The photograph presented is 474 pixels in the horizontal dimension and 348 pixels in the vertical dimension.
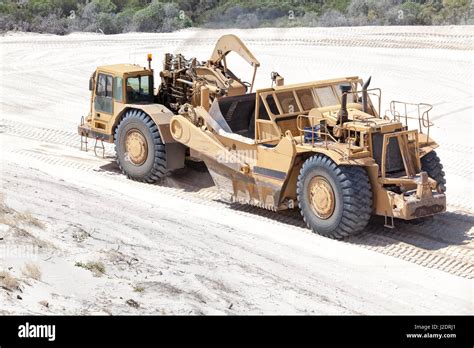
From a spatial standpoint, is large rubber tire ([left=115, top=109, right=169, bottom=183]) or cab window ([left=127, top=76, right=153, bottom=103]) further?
cab window ([left=127, top=76, right=153, bottom=103])

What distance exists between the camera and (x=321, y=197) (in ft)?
46.1

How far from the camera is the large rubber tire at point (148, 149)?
16.7 m

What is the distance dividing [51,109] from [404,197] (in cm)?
1197

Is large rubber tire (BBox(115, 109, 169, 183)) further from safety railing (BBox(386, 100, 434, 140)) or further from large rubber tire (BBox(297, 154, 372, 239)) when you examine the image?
safety railing (BBox(386, 100, 434, 140))

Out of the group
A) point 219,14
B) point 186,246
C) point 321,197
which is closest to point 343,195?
point 321,197

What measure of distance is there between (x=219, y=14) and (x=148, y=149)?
19073 millimetres

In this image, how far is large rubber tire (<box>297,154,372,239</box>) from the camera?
44.7ft

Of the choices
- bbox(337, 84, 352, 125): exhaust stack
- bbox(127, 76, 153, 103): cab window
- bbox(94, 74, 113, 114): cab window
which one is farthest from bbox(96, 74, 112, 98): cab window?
bbox(337, 84, 352, 125): exhaust stack

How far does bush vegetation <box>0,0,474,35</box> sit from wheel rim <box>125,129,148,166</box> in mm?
16220

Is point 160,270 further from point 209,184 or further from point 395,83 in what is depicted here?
point 395,83

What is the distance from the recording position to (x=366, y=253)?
13562 millimetres

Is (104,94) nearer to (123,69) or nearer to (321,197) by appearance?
(123,69)
